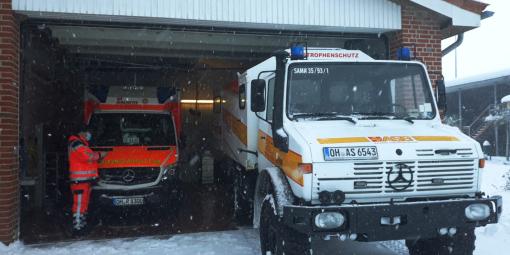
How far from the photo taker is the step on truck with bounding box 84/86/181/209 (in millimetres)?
8516

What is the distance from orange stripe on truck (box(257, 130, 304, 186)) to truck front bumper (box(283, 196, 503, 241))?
15.6 inches

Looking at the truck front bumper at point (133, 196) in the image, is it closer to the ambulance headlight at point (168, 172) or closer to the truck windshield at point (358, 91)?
the ambulance headlight at point (168, 172)

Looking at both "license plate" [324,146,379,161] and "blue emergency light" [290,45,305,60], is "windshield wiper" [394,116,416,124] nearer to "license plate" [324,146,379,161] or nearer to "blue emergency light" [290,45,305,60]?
"license plate" [324,146,379,161]

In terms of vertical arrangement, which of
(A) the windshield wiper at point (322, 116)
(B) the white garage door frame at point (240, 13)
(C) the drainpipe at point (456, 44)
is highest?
(B) the white garage door frame at point (240, 13)

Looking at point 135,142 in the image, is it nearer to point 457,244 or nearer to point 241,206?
point 241,206

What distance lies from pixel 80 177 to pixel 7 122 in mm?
1530

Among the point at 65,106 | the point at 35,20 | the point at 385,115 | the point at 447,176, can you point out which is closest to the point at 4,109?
the point at 35,20

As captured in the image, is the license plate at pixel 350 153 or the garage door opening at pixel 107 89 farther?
the garage door opening at pixel 107 89

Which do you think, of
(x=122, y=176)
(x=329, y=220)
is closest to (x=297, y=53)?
(x=329, y=220)

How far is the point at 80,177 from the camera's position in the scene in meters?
7.90

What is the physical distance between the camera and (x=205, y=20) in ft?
25.3

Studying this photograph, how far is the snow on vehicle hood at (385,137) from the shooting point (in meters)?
4.78

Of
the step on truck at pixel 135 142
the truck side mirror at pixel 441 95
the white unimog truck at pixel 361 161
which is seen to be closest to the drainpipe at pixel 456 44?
the truck side mirror at pixel 441 95

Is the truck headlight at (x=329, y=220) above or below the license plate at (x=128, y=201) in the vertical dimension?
above
